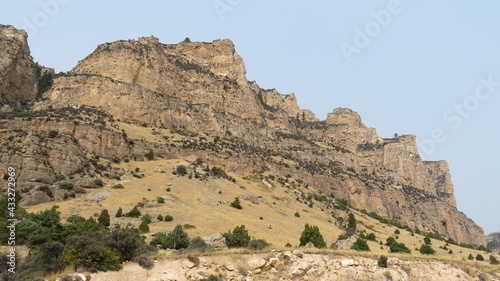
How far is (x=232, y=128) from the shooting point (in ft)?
290

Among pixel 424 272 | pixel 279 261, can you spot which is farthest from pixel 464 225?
pixel 279 261

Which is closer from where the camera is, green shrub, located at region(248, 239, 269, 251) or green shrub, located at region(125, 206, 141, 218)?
green shrub, located at region(248, 239, 269, 251)

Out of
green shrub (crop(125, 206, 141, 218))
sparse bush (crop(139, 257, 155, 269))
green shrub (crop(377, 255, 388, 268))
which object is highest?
green shrub (crop(377, 255, 388, 268))

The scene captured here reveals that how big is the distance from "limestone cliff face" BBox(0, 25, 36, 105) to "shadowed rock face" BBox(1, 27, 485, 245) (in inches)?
172

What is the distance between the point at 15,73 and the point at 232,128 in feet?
145

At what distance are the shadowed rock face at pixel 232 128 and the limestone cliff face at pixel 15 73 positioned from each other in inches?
172

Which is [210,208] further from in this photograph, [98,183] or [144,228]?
[98,183]

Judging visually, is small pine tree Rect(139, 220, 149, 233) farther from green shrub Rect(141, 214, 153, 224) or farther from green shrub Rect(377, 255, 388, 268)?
green shrub Rect(377, 255, 388, 268)

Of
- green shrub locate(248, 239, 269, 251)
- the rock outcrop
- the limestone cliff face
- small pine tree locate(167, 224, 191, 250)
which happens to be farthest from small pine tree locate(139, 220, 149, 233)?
the limestone cliff face

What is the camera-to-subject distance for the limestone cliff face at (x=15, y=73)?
65375 mm

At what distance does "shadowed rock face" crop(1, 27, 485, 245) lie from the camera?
65.6 metres

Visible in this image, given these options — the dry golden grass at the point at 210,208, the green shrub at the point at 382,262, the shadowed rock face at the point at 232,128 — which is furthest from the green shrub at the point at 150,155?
the green shrub at the point at 382,262

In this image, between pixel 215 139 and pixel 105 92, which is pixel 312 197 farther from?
pixel 105 92

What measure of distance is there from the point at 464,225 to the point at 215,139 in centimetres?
8105
